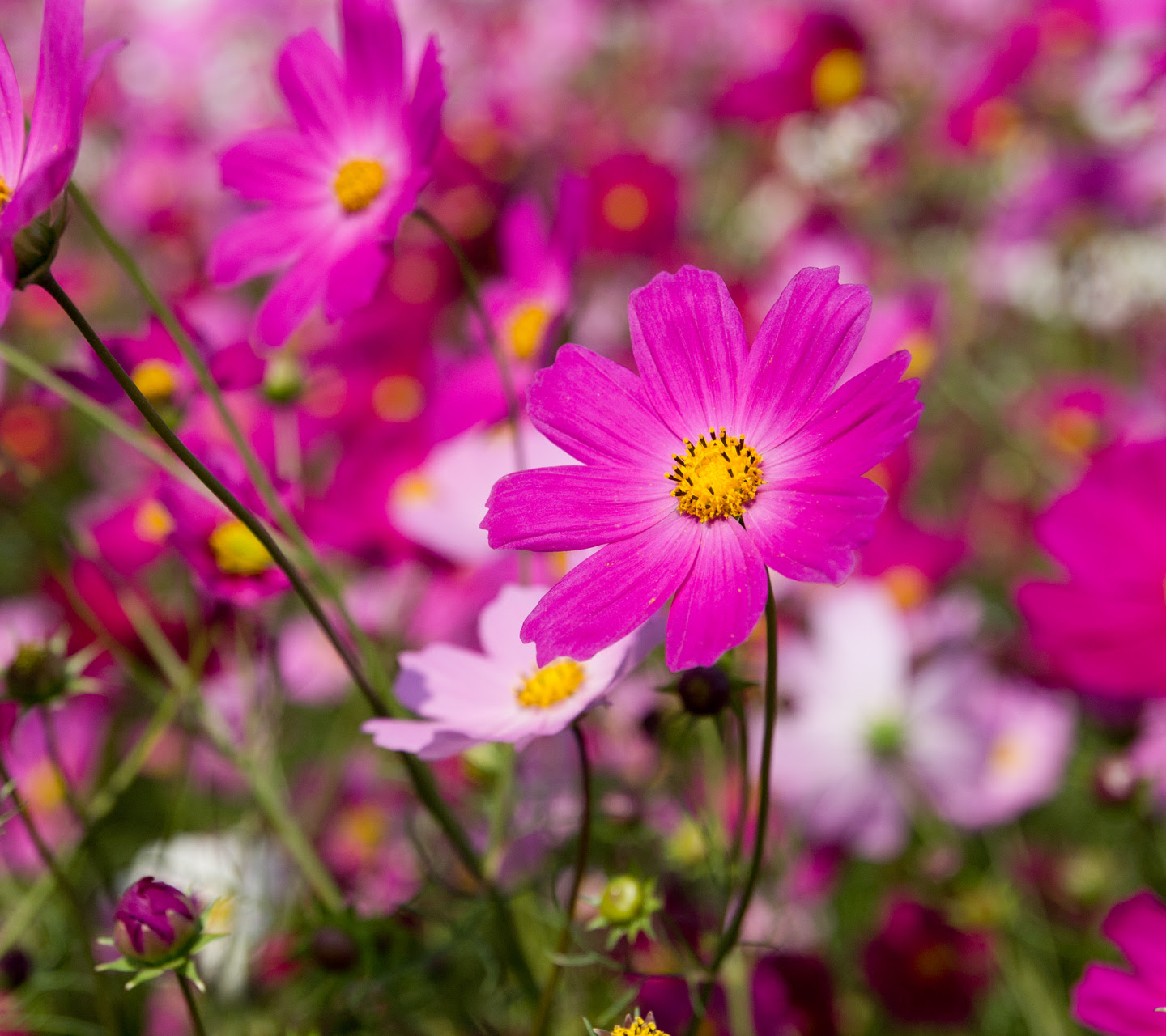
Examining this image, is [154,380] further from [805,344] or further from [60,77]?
[805,344]

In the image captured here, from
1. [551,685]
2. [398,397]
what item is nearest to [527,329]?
[398,397]

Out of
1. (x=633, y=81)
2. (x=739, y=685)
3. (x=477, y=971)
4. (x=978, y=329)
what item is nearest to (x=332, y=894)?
(x=477, y=971)

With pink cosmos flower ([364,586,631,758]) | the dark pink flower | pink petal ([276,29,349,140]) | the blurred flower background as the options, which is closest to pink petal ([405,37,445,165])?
the blurred flower background

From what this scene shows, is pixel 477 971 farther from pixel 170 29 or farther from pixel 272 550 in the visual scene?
pixel 170 29

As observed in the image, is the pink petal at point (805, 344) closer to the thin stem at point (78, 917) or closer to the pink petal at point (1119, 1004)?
the pink petal at point (1119, 1004)

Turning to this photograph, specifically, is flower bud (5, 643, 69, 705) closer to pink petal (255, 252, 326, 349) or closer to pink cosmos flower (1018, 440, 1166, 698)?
pink petal (255, 252, 326, 349)

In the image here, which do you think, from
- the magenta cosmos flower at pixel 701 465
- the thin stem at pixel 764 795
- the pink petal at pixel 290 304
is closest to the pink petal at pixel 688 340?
the magenta cosmos flower at pixel 701 465
